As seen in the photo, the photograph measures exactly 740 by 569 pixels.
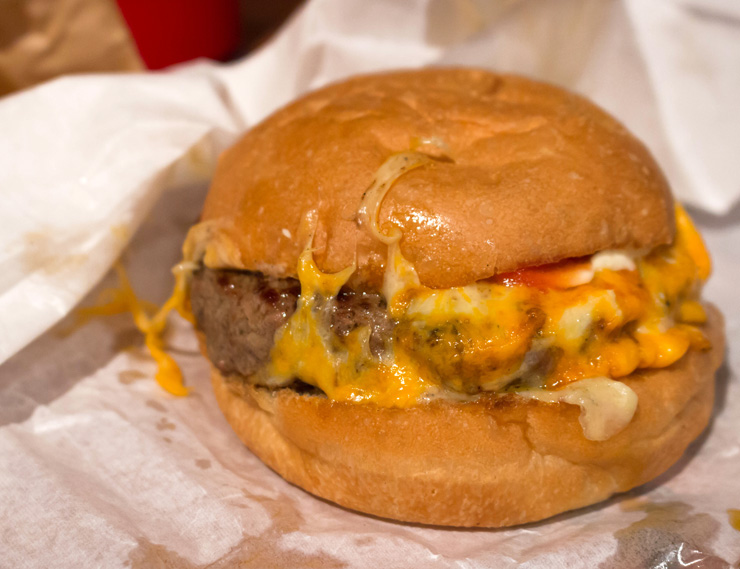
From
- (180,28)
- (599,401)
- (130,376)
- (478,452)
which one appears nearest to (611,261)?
(599,401)

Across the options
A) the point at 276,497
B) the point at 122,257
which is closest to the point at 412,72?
the point at 122,257

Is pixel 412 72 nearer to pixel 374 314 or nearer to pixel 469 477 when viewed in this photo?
pixel 374 314

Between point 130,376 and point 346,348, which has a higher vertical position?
point 346,348

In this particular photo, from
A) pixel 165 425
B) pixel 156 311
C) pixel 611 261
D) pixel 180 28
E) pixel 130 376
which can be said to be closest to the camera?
pixel 611 261

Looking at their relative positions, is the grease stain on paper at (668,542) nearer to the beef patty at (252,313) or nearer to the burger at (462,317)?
the burger at (462,317)

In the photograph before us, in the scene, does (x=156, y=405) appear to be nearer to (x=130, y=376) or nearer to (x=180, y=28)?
(x=130, y=376)

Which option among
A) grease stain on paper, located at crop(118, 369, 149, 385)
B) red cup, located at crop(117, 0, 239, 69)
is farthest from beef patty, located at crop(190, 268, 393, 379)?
red cup, located at crop(117, 0, 239, 69)

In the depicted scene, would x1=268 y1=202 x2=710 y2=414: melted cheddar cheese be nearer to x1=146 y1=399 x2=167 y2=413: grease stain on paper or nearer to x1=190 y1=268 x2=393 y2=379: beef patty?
x1=190 y1=268 x2=393 y2=379: beef patty
